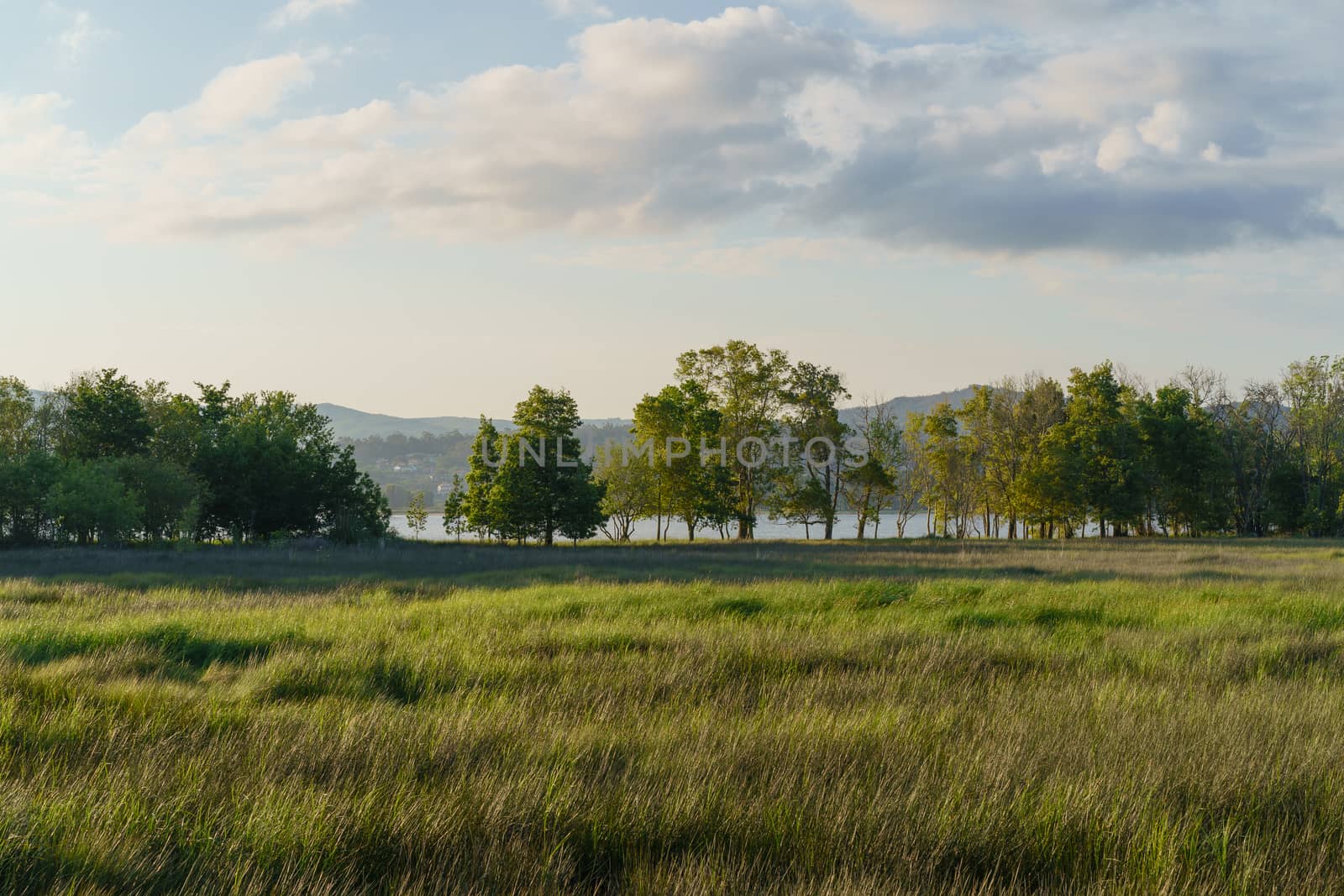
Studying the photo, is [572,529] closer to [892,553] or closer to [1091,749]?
[892,553]

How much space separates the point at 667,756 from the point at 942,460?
Result: 194ft

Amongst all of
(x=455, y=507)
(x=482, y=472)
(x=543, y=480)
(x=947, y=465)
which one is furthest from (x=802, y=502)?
(x=455, y=507)

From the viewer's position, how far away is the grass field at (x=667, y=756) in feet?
13.6

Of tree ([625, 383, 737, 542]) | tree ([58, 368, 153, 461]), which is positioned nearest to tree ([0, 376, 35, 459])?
tree ([58, 368, 153, 461])

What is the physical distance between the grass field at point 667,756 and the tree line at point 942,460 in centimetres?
3896

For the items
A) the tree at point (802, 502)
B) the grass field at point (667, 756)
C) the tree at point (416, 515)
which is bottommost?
the tree at point (416, 515)

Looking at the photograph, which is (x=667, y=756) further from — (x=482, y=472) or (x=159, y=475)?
(x=482, y=472)

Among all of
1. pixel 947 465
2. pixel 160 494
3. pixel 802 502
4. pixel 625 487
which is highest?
pixel 947 465

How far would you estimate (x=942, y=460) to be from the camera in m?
61.7

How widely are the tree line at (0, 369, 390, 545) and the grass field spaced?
1247 inches

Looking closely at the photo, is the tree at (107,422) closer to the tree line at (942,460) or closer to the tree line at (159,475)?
the tree line at (159,475)

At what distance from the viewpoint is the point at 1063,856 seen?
14.7ft

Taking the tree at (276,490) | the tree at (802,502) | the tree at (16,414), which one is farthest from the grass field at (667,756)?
the tree at (16,414)

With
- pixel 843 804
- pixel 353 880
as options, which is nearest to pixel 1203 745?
pixel 843 804
